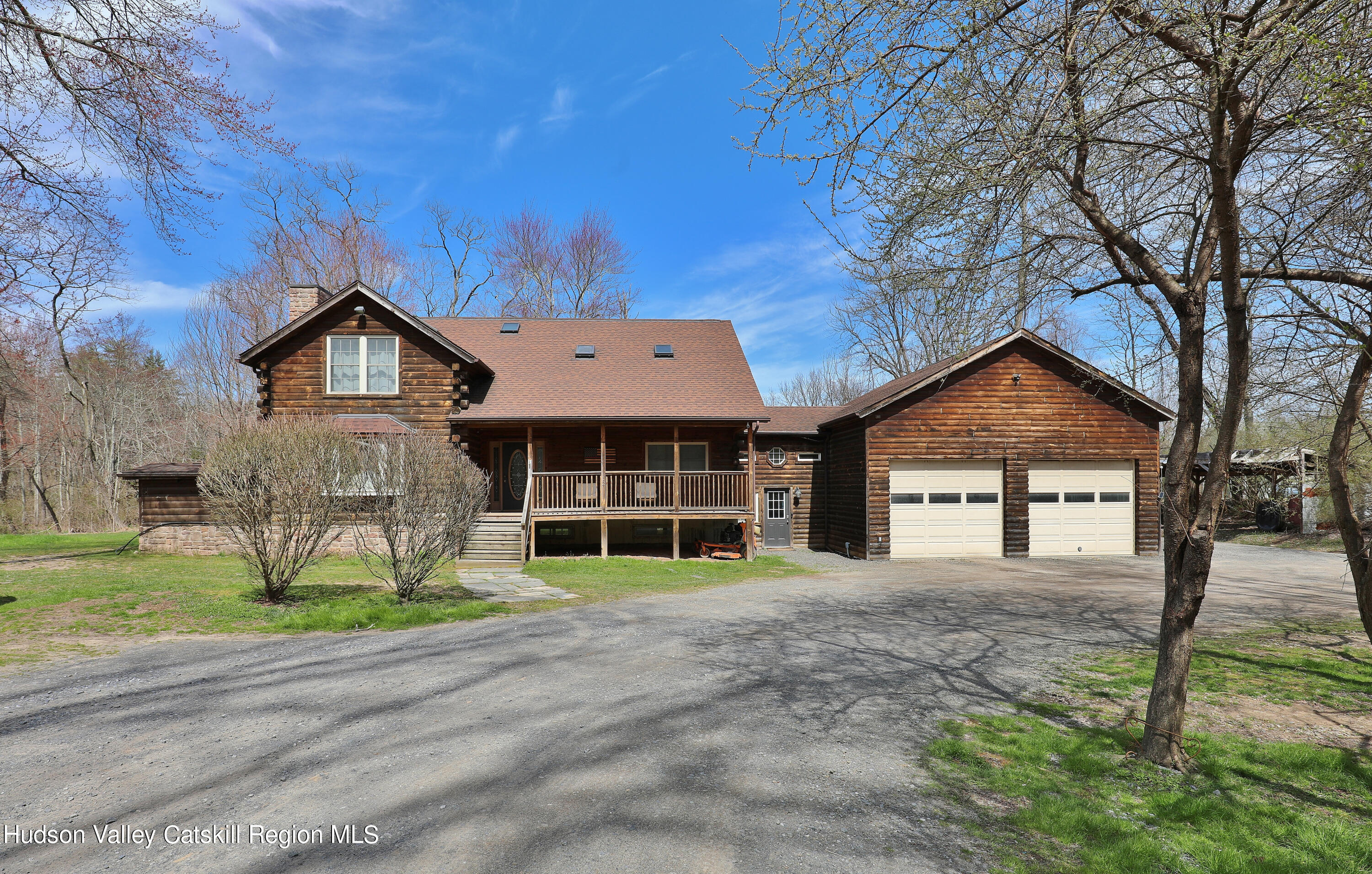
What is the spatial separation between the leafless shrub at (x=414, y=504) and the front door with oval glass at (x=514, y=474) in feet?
25.9

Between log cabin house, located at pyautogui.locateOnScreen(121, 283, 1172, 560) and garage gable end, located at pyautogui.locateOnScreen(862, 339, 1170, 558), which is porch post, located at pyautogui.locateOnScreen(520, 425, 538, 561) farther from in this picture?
garage gable end, located at pyautogui.locateOnScreen(862, 339, 1170, 558)

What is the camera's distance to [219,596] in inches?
399

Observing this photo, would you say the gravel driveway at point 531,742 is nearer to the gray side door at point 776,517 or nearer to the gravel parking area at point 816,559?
the gravel parking area at point 816,559

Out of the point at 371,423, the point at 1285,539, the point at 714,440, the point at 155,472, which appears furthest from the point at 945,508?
the point at 155,472

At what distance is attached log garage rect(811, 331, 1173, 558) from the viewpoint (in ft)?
57.1

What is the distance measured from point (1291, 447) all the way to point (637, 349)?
1714 centimetres

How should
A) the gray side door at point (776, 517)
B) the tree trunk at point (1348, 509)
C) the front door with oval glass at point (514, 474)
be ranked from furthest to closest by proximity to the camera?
the gray side door at point (776, 517) < the front door with oval glass at point (514, 474) < the tree trunk at point (1348, 509)

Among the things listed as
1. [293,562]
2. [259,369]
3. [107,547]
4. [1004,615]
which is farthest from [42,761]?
[107,547]

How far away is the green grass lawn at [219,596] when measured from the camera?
8.26 m

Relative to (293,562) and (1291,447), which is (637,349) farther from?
(1291,447)

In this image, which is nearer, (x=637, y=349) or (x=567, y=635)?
(x=567, y=635)

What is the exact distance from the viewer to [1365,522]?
5.20 m

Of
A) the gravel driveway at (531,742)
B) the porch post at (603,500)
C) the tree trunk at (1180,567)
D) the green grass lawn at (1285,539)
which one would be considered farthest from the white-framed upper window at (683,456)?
the tree trunk at (1180,567)

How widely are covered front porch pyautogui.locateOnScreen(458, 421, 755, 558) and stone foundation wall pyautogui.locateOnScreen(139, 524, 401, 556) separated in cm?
376
